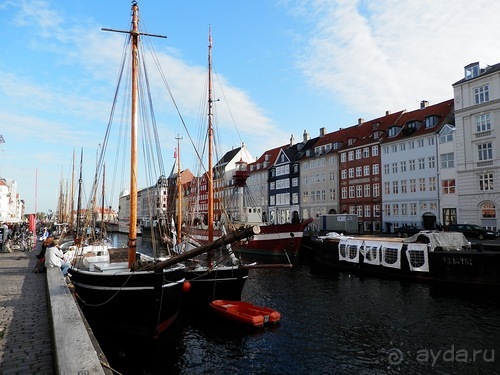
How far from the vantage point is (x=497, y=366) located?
11.8 meters

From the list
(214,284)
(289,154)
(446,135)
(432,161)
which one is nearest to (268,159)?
(289,154)

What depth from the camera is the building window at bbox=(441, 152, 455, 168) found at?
152 feet

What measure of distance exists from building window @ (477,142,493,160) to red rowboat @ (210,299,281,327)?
3717 cm

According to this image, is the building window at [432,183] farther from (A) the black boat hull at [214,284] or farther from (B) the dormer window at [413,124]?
(A) the black boat hull at [214,284]

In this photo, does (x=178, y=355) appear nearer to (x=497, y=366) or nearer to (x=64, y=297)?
(x=64, y=297)

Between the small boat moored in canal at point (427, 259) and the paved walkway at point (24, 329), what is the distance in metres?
23.0

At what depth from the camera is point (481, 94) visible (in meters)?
43.2

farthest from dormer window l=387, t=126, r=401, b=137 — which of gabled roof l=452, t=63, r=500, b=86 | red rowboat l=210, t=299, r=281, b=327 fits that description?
red rowboat l=210, t=299, r=281, b=327

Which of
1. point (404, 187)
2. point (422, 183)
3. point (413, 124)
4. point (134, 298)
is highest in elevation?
point (413, 124)

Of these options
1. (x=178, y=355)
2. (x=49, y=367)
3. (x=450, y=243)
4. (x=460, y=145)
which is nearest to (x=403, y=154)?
(x=460, y=145)

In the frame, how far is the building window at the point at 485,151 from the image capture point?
1662 inches

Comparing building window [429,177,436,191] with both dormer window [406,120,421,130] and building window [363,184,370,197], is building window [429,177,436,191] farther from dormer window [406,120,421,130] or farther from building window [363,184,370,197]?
building window [363,184,370,197]

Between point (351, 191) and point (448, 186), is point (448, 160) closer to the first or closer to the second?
point (448, 186)
